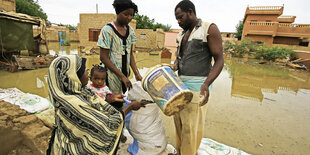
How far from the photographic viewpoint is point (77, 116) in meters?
1.23

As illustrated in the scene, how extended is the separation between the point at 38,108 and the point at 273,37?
23630 millimetres

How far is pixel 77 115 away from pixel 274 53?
61.7ft

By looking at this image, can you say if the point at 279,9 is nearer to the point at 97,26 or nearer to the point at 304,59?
the point at 304,59

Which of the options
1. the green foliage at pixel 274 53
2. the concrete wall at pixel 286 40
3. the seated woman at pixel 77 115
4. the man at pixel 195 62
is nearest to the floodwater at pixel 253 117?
the man at pixel 195 62

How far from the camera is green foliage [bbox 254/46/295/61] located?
1522 cm

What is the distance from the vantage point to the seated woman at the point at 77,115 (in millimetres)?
1204

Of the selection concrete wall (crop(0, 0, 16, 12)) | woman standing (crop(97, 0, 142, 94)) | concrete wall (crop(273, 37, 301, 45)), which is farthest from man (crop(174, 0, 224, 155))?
concrete wall (crop(273, 37, 301, 45))

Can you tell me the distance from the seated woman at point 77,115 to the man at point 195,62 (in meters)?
0.71

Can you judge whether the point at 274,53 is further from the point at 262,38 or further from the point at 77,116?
the point at 77,116

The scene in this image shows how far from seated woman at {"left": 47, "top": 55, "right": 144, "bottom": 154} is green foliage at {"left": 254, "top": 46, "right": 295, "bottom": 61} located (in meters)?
18.4

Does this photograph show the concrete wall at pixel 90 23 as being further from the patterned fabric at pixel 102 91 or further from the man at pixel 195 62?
the man at pixel 195 62

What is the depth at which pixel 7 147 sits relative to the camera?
7.17ft

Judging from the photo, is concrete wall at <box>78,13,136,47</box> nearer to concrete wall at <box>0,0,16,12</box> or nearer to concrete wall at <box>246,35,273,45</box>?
concrete wall at <box>0,0,16,12</box>

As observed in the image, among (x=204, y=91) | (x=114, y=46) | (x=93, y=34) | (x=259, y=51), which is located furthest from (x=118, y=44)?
(x=259, y=51)
